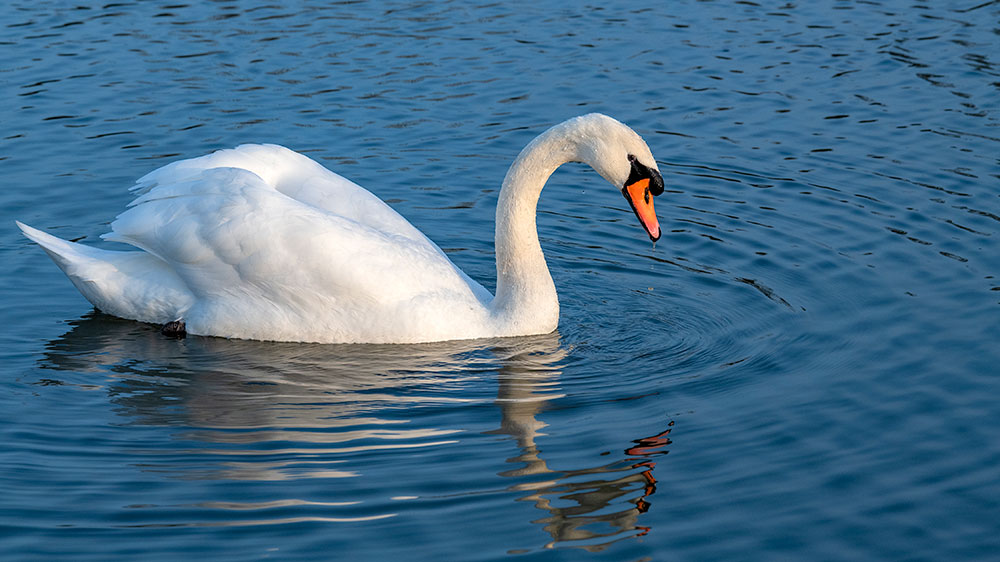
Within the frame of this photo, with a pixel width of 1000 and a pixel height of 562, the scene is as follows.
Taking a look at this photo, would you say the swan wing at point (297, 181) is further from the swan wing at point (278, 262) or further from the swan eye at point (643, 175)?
the swan eye at point (643, 175)

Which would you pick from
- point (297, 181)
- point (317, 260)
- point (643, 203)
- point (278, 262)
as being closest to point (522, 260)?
point (643, 203)

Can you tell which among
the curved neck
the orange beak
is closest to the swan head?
the orange beak

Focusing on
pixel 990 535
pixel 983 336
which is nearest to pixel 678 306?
pixel 983 336

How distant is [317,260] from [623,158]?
6.63 feet

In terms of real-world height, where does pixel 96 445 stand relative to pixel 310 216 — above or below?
below

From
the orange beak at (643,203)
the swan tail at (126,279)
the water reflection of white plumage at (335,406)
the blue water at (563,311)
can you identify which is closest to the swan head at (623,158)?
the orange beak at (643,203)

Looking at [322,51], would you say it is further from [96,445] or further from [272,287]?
[96,445]

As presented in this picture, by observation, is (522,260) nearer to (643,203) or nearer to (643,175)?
(643,203)

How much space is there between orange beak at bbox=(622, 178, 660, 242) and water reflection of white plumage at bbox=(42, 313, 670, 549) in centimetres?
98

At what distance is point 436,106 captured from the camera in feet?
46.3

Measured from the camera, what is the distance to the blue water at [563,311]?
22.0 feet

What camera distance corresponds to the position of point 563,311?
9836mm

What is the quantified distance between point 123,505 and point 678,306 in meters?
4.37

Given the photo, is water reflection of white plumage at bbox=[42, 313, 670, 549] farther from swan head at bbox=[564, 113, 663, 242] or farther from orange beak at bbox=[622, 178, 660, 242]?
swan head at bbox=[564, 113, 663, 242]
